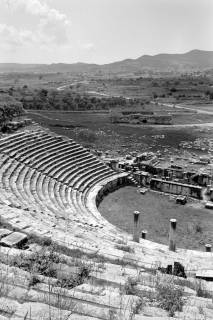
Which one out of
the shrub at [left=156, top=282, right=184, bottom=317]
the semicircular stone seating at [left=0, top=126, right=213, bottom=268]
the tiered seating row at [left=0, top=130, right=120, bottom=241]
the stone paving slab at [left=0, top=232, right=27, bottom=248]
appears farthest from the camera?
the tiered seating row at [left=0, top=130, right=120, bottom=241]

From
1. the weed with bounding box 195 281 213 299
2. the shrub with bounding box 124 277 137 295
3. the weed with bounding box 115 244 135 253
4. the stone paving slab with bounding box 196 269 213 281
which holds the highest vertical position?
the shrub with bounding box 124 277 137 295

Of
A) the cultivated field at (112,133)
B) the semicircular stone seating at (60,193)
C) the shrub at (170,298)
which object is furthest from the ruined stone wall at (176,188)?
the shrub at (170,298)

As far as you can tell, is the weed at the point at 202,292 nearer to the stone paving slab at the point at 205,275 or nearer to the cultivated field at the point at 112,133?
the stone paving slab at the point at 205,275

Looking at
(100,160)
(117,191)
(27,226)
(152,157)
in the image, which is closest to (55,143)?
(100,160)


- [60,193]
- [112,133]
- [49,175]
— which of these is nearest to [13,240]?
[60,193]

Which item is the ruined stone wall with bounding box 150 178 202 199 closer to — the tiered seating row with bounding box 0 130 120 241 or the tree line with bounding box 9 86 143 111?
the tiered seating row with bounding box 0 130 120 241

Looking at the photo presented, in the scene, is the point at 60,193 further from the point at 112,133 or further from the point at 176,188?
the point at 112,133

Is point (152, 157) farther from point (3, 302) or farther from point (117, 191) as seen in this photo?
point (3, 302)

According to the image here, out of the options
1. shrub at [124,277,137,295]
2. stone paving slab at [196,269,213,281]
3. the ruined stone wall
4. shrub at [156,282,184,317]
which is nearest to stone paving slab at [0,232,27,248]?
shrub at [124,277,137,295]

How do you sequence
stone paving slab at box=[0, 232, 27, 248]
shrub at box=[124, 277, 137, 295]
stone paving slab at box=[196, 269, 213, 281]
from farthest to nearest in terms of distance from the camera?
stone paving slab at box=[196, 269, 213, 281] < stone paving slab at box=[0, 232, 27, 248] < shrub at box=[124, 277, 137, 295]
